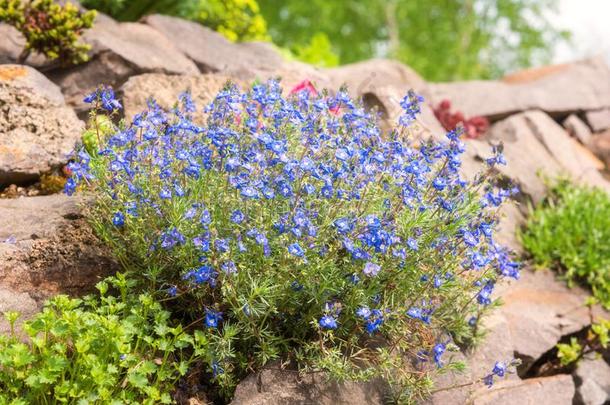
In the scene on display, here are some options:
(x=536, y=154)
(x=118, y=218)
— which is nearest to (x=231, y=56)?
(x=536, y=154)

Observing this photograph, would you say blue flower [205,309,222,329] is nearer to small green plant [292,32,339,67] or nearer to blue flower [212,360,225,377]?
blue flower [212,360,225,377]

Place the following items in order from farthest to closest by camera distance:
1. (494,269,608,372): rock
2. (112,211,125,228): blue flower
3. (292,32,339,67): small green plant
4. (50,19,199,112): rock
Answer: (292,32,339,67): small green plant < (50,19,199,112): rock < (494,269,608,372): rock < (112,211,125,228): blue flower

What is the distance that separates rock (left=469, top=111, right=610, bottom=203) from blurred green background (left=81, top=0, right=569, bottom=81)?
32.0 ft

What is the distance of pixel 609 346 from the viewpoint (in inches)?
259

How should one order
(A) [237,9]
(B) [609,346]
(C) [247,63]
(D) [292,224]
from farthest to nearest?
(A) [237,9]
(C) [247,63]
(B) [609,346]
(D) [292,224]

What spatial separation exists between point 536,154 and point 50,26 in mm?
5539

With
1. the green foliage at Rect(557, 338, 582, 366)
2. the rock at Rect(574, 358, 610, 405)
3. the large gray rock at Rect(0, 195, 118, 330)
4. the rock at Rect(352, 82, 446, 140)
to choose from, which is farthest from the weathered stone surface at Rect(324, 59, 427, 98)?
the large gray rock at Rect(0, 195, 118, 330)

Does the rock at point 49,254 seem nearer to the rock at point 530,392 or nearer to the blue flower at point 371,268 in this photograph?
the blue flower at point 371,268

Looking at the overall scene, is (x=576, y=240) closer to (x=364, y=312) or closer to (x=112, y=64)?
(x=364, y=312)

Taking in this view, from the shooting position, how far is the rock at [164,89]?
6535 millimetres

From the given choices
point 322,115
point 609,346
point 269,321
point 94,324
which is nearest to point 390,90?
point 322,115

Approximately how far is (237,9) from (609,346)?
6.86m

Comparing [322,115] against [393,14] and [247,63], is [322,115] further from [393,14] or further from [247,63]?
[393,14]

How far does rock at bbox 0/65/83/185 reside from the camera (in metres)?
5.82
